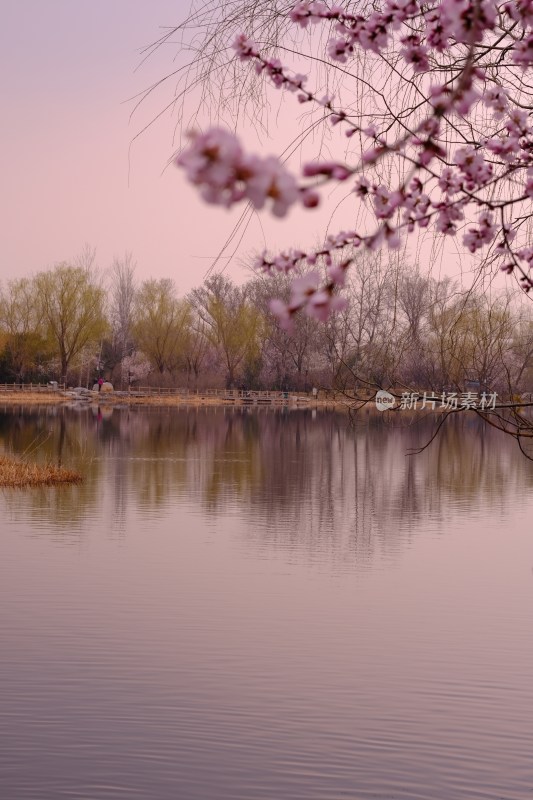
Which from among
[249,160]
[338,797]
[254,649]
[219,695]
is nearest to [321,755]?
[338,797]

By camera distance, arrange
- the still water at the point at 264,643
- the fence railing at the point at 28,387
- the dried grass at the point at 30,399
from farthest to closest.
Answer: the fence railing at the point at 28,387, the dried grass at the point at 30,399, the still water at the point at 264,643

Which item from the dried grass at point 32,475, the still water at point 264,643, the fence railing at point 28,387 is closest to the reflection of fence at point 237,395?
the fence railing at point 28,387

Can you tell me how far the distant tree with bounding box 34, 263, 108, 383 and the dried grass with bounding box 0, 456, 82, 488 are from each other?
57.0m

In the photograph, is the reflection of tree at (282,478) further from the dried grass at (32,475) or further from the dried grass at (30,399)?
the dried grass at (30,399)

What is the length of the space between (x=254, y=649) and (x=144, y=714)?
2488 millimetres

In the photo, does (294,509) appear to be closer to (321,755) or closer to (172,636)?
(172,636)

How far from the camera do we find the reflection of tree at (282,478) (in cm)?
2089

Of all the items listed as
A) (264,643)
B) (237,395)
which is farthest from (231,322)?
(264,643)

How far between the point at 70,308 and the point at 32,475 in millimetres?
58943

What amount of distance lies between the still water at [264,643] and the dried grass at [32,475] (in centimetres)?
81

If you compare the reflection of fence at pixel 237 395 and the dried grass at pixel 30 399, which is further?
the reflection of fence at pixel 237 395

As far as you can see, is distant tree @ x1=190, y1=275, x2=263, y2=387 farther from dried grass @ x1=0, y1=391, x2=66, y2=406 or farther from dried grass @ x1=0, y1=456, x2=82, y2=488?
dried grass @ x1=0, y1=456, x2=82, y2=488

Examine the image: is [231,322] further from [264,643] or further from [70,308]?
[264,643]

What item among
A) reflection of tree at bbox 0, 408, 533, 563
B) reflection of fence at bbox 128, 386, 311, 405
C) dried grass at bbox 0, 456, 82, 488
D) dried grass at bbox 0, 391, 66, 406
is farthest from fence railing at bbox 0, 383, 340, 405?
dried grass at bbox 0, 456, 82, 488
